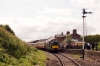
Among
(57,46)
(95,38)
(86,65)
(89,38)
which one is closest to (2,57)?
(86,65)

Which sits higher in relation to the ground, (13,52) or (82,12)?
(82,12)

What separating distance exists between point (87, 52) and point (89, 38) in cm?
5143

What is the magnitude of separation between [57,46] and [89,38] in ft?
127

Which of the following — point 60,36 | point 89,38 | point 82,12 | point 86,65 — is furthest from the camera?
point 60,36

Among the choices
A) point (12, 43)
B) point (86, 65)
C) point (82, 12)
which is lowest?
point (86, 65)

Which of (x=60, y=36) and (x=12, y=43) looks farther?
(x=60, y=36)

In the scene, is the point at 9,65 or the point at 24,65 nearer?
the point at 9,65

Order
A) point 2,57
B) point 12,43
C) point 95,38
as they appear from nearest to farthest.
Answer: point 2,57 < point 12,43 < point 95,38

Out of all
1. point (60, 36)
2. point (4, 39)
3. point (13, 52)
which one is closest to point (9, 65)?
point (13, 52)

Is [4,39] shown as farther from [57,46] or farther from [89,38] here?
[89,38]

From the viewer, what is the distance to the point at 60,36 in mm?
108500

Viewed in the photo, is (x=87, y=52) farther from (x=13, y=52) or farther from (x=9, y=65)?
(x=9, y=65)

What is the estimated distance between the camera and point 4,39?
15.8m

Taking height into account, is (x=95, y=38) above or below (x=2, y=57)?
above
